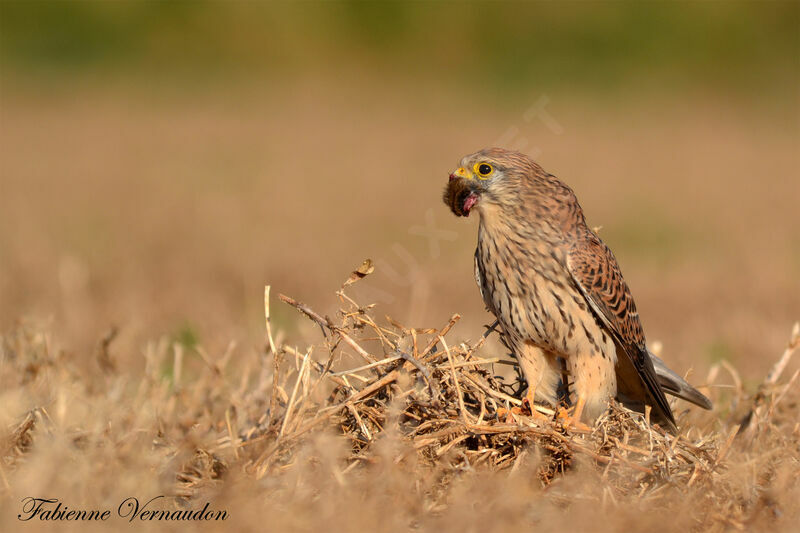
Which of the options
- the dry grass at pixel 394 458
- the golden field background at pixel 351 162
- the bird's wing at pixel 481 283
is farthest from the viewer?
the golden field background at pixel 351 162

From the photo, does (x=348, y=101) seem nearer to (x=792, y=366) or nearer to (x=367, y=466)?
(x=792, y=366)

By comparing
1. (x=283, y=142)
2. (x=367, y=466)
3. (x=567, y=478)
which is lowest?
(x=283, y=142)

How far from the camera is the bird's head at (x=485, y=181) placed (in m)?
4.20

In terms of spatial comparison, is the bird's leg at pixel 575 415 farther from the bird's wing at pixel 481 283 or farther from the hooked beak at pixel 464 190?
the hooked beak at pixel 464 190

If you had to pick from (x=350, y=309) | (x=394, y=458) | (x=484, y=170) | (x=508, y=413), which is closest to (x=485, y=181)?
(x=484, y=170)

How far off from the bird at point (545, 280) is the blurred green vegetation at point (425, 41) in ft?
48.2

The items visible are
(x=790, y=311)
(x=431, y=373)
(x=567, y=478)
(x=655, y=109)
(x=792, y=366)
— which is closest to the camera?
(x=567, y=478)

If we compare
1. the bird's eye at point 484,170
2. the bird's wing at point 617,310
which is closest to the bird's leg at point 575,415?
the bird's wing at point 617,310

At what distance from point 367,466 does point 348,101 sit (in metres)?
15.4

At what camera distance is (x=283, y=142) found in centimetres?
1517

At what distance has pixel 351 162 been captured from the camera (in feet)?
45.5

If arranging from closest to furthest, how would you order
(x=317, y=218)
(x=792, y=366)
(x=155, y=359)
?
(x=155, y=359) < (x=792, y=366) < (x=317, y=218)

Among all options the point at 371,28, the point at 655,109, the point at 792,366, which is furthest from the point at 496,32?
the point at 792,366

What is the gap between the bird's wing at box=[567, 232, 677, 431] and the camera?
13.6 feet
